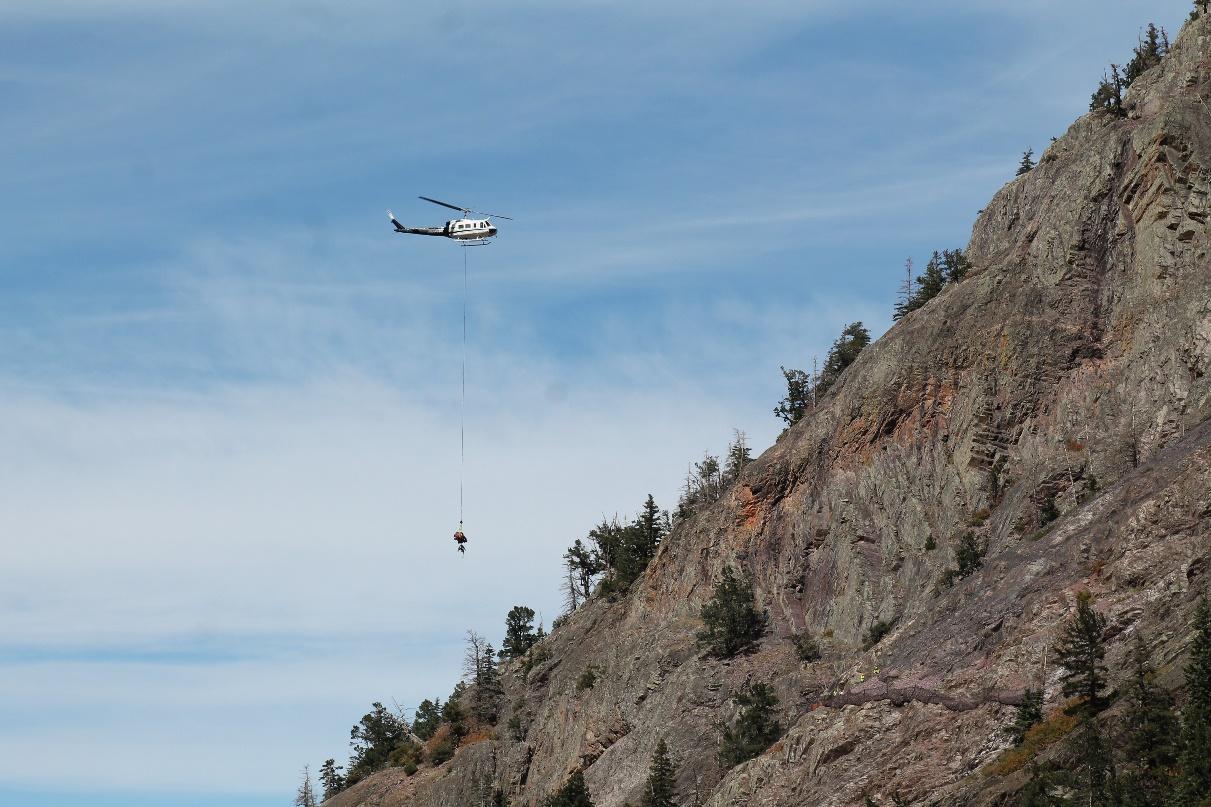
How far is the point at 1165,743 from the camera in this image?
202 feet

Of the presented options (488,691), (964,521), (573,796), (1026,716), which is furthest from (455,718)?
(1026,716)

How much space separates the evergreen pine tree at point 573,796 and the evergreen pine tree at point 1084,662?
34128mm

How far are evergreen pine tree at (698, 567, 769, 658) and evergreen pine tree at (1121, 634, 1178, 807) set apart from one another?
3821 cm

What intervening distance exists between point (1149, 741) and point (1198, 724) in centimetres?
288

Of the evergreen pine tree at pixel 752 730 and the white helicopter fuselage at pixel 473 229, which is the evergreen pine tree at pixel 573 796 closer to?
the evergreen pine tree at pixel 752 730

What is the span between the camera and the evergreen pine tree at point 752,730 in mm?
87062

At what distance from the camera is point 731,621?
328ft

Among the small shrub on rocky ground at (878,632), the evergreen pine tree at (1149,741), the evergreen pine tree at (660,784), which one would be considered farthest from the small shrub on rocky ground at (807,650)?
the evergreen pine tree at (1149,741)

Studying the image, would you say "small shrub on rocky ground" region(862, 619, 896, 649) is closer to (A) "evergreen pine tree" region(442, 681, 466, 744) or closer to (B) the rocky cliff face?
(B) the rocky cliff face

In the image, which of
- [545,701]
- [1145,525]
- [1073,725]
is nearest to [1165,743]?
[1073,725]

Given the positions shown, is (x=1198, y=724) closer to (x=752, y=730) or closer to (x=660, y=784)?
(x=752, y=730)

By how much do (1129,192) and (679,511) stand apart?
44.0 metres

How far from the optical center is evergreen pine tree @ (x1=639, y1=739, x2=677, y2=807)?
87.9m

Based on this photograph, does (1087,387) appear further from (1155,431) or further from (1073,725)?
(1073,725)
